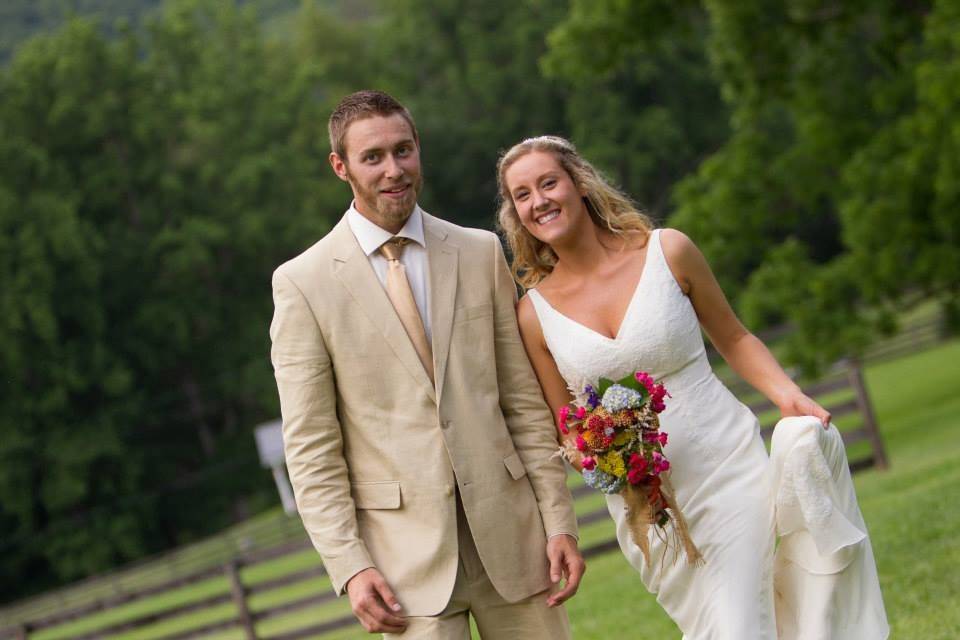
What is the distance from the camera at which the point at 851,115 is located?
72.1 feet

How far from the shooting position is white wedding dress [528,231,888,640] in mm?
4992

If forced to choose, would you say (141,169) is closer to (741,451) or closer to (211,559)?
(211,559)

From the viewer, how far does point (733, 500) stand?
5.07 metres

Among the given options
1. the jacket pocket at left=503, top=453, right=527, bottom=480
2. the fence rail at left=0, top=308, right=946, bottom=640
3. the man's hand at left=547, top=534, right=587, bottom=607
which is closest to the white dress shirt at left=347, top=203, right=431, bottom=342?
the jacket pocket at left=503, top=453, right=527, bottom=480

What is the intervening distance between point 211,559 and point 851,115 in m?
17.7

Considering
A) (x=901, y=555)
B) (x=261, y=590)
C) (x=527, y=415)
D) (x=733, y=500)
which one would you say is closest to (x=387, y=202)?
(x=527, y=415)

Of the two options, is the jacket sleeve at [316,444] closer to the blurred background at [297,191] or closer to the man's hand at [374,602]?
the man's hand at [374,602]

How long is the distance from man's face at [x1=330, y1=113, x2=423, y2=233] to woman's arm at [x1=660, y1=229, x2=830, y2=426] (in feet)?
3.56

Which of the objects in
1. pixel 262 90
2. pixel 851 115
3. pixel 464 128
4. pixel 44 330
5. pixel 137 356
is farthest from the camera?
pixel 464 128

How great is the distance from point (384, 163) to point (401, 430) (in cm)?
88

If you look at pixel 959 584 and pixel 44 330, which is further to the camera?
pixel 44 330

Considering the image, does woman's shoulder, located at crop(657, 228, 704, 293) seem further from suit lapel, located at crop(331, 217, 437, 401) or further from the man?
suit lapel, located at crop(331, 217, 437, 401)

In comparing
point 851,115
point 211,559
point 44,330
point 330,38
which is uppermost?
point 330,38

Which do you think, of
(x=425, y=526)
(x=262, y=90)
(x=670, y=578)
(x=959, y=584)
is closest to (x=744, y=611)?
(x=670, y=578)
